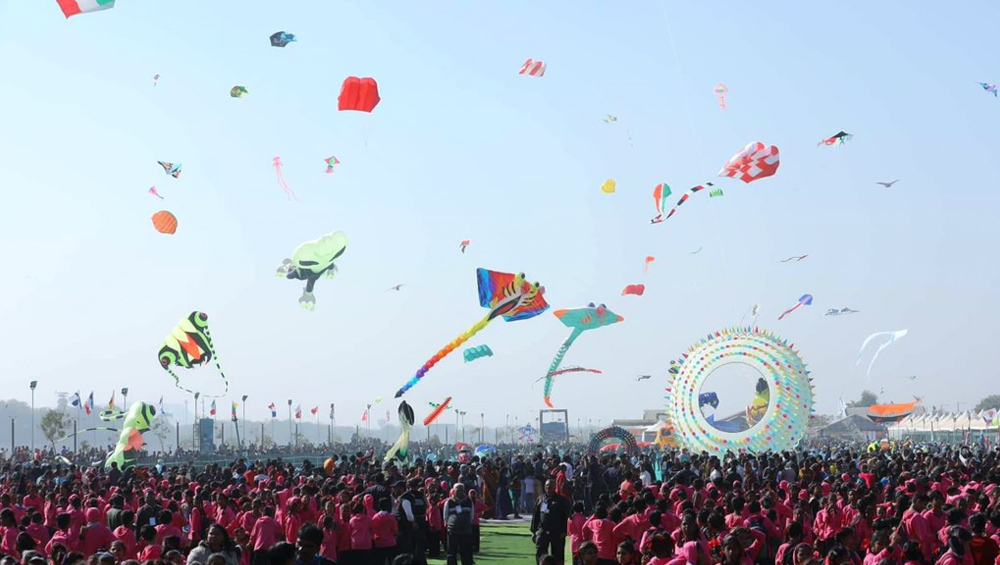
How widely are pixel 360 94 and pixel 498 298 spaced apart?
265 inches

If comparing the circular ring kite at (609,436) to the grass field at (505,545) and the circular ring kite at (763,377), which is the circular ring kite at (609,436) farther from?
the grass field at (505,545)

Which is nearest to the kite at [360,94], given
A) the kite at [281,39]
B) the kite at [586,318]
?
the kite at [281,39]

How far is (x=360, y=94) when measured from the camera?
26.7 metres

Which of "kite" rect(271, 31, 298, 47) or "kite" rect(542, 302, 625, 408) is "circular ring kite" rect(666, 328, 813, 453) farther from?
"kite" rect(271, 31, 298, 47)

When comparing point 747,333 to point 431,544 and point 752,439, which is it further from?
point 431,544

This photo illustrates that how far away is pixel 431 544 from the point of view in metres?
21.1

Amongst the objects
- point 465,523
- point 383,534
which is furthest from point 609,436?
point 383,534

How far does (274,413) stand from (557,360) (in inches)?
2359

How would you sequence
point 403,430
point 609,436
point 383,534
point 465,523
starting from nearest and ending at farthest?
point 383,534, point 465,523, point 403,430, point 609,436

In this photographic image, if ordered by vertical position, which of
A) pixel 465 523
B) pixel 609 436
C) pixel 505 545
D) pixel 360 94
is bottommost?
pixel 505 545

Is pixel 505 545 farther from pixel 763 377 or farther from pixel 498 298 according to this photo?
pixel 763 377

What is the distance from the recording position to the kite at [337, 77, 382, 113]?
26.2 metres

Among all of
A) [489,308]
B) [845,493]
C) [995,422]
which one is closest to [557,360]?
[489,308]

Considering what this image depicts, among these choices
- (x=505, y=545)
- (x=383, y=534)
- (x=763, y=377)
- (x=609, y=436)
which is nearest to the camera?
(x=383, y=534)
